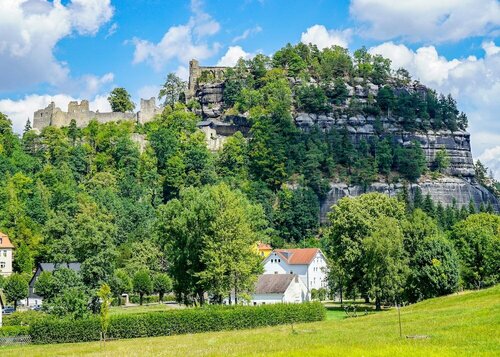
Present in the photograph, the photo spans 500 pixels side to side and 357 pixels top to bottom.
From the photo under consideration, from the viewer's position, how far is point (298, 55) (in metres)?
158

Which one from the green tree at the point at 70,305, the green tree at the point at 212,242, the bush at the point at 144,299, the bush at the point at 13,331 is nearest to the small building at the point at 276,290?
the green tree at the point at 212,242

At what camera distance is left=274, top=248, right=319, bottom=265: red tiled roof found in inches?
3679

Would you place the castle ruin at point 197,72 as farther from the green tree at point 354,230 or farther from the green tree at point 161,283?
the green tree at point 354,230

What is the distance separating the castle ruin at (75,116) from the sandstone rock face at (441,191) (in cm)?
4443

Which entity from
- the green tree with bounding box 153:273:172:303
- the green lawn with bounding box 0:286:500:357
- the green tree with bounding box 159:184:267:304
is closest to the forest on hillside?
the green tree with bounding box 159:184:267:304

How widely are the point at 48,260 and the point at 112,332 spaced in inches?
1683

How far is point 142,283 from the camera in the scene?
83625mm

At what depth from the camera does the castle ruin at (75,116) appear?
447 feet

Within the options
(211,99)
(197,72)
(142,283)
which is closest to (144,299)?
(142,283)

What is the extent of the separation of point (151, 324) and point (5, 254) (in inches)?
1976

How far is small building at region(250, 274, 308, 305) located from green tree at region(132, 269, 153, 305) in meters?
15.4

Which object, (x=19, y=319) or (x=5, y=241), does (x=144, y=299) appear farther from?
(x=19, y=319)

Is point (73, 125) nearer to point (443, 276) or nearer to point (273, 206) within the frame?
point (273, 206)

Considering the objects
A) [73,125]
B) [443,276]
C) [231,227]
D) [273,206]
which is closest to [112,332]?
[231,227]
